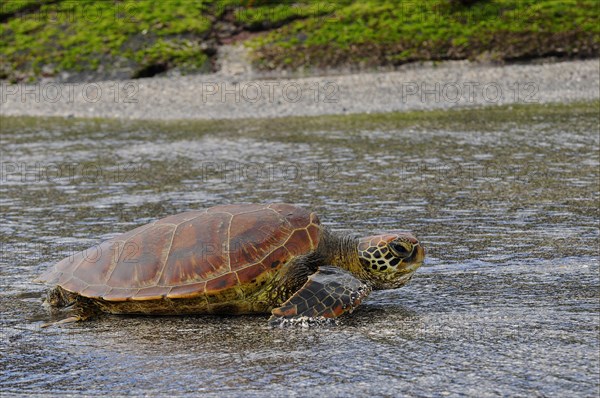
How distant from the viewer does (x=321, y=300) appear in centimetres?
684

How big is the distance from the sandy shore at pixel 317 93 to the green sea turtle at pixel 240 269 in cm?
1519

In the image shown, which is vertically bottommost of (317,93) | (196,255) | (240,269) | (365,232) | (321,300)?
(321,300)

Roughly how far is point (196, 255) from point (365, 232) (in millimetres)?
3178

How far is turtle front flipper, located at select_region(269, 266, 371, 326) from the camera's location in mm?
6781

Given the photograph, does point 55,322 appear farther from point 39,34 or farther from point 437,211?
point 39,34

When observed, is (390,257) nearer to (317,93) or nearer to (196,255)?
(196,255)

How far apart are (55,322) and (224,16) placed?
28.9m

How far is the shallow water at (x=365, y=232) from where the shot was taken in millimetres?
5758

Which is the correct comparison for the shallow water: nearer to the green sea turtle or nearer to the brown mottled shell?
the green sea turtle

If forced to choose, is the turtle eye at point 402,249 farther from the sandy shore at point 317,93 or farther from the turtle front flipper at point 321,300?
the sandy shore at point 317,93

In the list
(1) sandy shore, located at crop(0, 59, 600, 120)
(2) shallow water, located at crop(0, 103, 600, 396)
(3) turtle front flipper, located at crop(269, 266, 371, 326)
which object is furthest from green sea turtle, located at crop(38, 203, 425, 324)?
(1) sandy shore, located at crop(0, 59, 600, 120)

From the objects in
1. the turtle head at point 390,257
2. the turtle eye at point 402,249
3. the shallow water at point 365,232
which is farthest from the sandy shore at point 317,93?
the turtle eye at point 402,249

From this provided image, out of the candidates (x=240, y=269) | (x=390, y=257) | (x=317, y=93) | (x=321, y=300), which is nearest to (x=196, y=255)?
(x=240, y=269)

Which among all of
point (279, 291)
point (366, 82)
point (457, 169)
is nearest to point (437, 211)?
point (457, 169)
